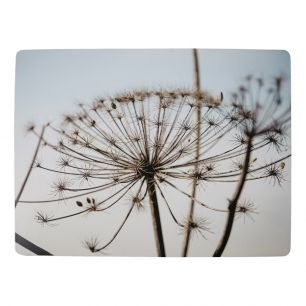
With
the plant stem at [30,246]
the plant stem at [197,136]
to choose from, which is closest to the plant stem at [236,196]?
the plant stem at [197,136]

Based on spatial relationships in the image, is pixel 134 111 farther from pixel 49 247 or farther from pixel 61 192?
pixel 49 247

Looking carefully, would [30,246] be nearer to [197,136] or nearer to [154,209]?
[154,209]

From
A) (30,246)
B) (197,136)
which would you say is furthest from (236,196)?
(30,246)

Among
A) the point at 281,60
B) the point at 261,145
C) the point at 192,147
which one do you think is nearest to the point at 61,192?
the point at 192,147

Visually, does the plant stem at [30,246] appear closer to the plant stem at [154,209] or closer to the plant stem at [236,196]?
the plant stem at [154,209]

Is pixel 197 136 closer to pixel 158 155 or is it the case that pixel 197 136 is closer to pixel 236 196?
pixel 158 155

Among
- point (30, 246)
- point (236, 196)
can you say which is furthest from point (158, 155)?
point (30, 246)

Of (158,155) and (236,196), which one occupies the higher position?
(158,155)

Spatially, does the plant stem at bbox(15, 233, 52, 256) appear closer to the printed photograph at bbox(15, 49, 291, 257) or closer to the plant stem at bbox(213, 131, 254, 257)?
the printed photograph at bbox(15, 49, 291, 257)

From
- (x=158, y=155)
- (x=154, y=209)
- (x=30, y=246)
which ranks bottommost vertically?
(x=30, y=246)
